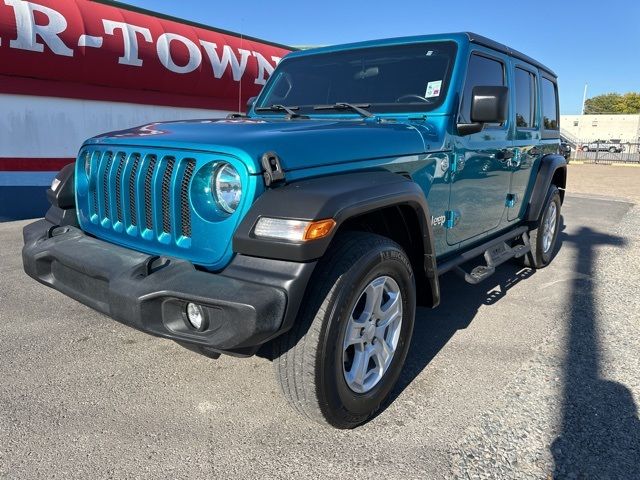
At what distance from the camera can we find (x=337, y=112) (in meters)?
3.22

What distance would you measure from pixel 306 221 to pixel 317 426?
43.8 inches

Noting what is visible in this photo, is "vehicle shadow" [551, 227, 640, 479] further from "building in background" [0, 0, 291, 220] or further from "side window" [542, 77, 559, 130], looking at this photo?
"building in background" [0, 0, 291, 220]

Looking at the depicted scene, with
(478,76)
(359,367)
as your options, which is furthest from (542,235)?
(359,367)

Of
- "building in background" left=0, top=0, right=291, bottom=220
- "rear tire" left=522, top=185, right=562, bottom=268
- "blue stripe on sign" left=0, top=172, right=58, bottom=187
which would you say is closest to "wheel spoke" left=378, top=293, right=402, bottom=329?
"rear tire" left=522, top=185, right=562, bottom=268

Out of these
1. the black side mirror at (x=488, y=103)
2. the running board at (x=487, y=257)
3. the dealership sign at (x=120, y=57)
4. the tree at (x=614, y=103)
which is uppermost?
the tree at (x=614, y=103)

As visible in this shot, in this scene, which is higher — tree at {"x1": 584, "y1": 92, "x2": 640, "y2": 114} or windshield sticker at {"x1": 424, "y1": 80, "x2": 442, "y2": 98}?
tree at {"x1": 584, "y1": 92, "x2": 640, "y2": 114}

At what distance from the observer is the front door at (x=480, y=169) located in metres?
3.25

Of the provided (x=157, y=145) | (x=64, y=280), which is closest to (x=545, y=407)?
(x=157, y=145)

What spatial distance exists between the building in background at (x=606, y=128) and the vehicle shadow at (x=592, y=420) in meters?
61.0

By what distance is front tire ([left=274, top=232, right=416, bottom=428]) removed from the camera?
2072mm

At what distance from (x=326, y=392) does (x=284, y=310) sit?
50cm

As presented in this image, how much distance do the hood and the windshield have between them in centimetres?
36

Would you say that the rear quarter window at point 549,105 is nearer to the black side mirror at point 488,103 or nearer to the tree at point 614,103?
the black side mirror at point 488,103

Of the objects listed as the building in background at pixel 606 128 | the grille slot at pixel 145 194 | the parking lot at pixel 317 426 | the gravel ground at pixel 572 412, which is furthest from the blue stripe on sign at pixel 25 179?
the building in background at pixel 606 128
